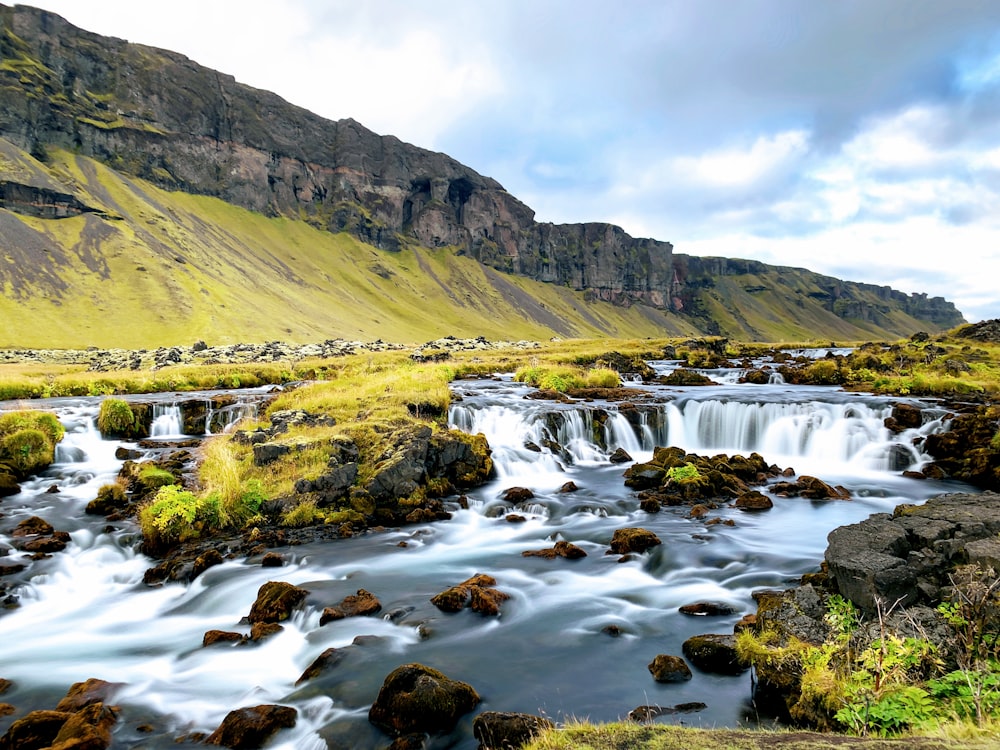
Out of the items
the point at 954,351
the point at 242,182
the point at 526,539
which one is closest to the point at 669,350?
the point at 954,351

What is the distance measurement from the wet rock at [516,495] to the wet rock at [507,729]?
11392 millimetres

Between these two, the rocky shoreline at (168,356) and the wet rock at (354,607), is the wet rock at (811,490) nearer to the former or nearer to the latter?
the wet rock at (354,607)

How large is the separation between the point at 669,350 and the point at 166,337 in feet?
232

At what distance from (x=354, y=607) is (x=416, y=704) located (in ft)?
13.0

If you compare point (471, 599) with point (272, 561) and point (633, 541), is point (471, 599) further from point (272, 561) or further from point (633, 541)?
point (272, 561)

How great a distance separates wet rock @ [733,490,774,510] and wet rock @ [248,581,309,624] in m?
12.8

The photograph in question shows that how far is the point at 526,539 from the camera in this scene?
15.4 meters

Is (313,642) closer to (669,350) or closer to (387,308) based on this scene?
(669,350)

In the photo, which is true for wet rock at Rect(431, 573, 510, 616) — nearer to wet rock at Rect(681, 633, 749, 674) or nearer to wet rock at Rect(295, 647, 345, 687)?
wet rock at Rect(295, 647, 345, 687)

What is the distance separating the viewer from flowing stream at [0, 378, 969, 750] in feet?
26.7

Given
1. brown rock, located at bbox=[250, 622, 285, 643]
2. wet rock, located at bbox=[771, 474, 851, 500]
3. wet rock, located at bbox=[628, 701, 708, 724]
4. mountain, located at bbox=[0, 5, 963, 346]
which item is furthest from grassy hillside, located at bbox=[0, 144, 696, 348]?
wet rock, located at bbox=[628, 701, 708, 724]

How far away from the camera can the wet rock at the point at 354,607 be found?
34.3 feet

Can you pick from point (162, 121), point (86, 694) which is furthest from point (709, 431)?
point (162, 121)

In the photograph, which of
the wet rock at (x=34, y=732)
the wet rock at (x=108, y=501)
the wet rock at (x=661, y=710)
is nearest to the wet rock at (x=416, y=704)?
the wet rock at (x=661, y=710)
